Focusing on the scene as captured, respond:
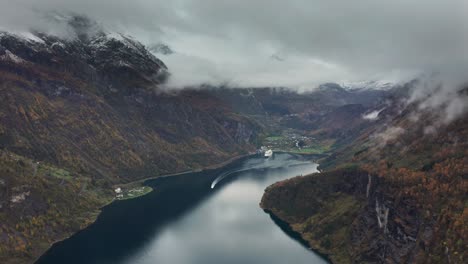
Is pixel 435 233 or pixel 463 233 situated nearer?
pixel 463 233

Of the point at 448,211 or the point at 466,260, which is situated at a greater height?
the point at 448,211

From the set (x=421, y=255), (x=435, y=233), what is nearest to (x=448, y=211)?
(x=435, y=233)

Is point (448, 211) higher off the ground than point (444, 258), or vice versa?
point (448, 211)

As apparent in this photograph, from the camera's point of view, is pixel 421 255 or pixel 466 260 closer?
pixel 466 260

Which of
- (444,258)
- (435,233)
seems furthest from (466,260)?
(435,233)

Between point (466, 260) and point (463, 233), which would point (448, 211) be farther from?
point (466, 260)

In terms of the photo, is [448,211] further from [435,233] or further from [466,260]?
[466,260]

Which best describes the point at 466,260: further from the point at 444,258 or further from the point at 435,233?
the point at 435,233
